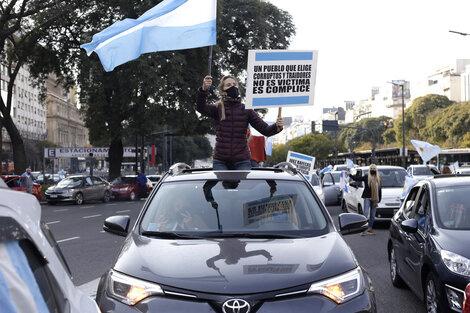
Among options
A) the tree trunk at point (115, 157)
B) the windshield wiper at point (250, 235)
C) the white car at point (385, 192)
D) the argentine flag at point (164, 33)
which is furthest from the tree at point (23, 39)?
the windshield wiper at point (250, 235)

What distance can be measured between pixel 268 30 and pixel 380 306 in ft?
112

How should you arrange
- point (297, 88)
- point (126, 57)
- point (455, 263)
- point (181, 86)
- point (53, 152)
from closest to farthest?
point (455, 263)
point (297, 88)
point (126, 57)
point (181, 86)
point (53, 152)

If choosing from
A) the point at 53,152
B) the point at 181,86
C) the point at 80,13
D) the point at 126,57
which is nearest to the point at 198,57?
the point at 181,86

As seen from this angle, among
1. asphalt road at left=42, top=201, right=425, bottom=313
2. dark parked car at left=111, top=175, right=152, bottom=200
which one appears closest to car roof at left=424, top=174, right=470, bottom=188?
asphalt road at left=42, top=201, right=425, bottom=313

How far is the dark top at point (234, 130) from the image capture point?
22.0 ft

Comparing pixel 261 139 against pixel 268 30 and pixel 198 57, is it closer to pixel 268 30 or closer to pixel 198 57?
pixel 198 57

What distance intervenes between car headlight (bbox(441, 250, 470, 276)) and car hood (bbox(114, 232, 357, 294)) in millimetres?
1482

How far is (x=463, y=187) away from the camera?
21.9ft

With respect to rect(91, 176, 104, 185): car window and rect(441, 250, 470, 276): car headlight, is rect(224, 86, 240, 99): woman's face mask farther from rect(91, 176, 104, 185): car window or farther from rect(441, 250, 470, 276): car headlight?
rect(91, 176, 104, 185): car window

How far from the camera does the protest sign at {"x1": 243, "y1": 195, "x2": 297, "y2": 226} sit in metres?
4.56

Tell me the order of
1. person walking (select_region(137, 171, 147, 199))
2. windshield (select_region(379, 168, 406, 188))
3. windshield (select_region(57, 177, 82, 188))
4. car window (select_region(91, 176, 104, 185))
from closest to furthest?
1. windshield (select_region(379, 168, 406, 188))
2. windshield (select_region(57, 177, 82, 188))
3. car window (select_region(91, 176, 104, 185))
4. person walking (select_region(137, 171, 147, 199))

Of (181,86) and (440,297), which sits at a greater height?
(181,86)

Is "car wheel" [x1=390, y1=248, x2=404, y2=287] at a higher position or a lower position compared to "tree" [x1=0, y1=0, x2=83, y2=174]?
lower

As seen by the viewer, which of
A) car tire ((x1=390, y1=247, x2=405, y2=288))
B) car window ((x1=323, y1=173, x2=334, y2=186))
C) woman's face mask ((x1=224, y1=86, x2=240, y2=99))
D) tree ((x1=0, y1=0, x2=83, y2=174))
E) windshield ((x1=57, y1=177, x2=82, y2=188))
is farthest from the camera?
windshield ((x1=57, y1=177, x2=82, y2=188))
